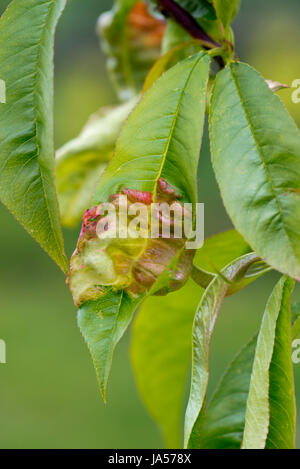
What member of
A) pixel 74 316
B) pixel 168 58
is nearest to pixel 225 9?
pixel 168 58

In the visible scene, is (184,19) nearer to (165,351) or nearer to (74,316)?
(165,351)

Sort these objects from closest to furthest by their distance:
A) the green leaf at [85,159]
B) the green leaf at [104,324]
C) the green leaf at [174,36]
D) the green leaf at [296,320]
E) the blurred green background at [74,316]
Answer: the green leaf at [104,324] < the green leaf at [296,320] < the green leaf at [174,36] < the green leaf at [85,159] < the blurred green background at [74,316]

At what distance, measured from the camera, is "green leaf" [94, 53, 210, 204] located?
0.42 meters

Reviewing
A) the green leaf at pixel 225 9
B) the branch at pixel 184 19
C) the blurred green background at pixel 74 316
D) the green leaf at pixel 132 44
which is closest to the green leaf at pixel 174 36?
the branch at pixel 184 19

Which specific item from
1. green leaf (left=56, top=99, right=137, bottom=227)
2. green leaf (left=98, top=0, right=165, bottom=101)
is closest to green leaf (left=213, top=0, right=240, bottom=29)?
green leaf (left=56, top=99, right=137, bottom=227)

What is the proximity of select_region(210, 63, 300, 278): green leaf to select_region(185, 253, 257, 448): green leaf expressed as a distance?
6 cm

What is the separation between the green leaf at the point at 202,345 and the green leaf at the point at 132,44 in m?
0.51

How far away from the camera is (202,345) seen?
42 cm

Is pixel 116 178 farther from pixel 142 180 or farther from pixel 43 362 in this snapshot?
pixel 43 362

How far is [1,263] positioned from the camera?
4.45 m

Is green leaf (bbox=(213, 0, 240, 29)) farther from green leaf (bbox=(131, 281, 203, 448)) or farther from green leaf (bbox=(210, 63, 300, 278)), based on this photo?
green leaf (bbox=(131, 281, 203, 448))

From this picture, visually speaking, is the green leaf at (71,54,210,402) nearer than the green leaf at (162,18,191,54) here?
Yes

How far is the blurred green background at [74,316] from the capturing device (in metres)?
2.66

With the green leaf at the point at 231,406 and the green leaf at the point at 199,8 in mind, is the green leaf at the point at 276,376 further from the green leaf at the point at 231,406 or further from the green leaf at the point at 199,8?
the green leaf at the point at 199,8
